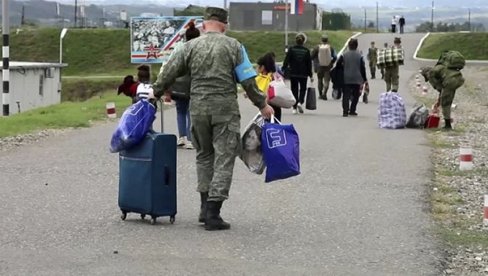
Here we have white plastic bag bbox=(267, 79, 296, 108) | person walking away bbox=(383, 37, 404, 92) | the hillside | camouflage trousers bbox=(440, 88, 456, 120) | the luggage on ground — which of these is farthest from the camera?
the hillside

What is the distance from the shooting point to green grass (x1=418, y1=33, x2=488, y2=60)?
61.6 metres

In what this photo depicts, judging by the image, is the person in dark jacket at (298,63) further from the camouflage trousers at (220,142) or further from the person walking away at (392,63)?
the camouflage trousers at (220,142)

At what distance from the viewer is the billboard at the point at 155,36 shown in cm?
Answer: 2639

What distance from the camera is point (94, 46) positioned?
66938 mm

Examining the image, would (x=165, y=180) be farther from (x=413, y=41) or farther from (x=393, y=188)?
A: (x=413, y=41)

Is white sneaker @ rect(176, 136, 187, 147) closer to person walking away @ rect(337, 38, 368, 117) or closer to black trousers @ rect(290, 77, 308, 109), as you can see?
black trousers @ rect(290, 77, 308, 109)

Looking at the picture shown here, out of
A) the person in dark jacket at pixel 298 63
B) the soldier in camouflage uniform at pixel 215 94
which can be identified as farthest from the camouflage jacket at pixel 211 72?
the person in dark jacket at pixel 298 63

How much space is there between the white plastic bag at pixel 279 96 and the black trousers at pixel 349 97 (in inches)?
333

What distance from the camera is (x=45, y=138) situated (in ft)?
55.2

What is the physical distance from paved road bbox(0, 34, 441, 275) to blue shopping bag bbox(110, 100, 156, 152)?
74 centimetres

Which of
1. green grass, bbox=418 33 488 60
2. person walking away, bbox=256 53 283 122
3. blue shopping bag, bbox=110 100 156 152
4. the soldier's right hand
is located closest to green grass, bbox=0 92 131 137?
person walking away, bbox=256 53 283 122

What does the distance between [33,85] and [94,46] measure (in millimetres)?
26472

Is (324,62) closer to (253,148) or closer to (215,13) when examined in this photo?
(253,148)

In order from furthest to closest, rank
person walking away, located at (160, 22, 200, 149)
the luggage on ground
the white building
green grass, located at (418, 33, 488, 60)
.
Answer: green grass, located at (418, 33, 488, 60) → the white building → the luggage on ground → person walking away, located at (160, 22, 200, 149)
